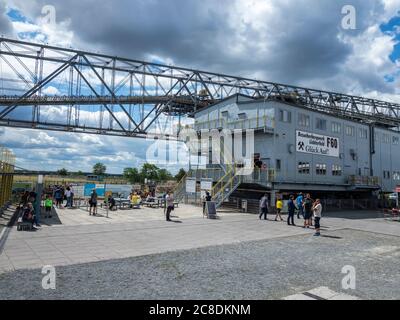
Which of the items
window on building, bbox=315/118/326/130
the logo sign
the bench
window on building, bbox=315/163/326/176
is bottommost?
the bench

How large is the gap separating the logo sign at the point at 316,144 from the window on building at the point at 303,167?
46.9 inches

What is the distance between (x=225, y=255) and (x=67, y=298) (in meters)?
5.67

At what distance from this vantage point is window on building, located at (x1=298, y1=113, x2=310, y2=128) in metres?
29.4

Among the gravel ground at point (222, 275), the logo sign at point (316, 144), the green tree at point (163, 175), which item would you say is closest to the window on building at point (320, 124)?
the logo sign at point (316, 144)

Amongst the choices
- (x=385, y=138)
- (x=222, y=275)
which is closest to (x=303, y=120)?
(x=385, y=138)

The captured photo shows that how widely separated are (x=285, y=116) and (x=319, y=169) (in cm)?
649

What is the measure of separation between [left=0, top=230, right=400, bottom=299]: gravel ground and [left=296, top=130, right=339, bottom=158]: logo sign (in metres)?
17.4

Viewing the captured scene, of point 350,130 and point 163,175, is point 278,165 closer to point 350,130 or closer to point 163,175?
point 350,130

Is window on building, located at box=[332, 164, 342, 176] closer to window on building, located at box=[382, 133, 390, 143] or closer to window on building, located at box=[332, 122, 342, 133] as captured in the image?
window on building, located at box=[332, 122, 342, 133]

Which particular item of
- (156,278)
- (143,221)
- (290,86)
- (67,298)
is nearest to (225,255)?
(156,278)

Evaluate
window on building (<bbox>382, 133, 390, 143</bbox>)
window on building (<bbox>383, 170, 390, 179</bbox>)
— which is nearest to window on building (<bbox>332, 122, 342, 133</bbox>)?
window on building (<bbox>382, 133, 390, 143</bbox>)

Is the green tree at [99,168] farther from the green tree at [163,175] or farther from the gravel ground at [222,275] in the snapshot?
the gravel ground at [222,275]

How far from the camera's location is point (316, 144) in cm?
3061
